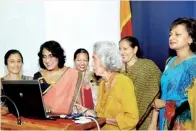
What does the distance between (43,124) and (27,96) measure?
196 millimetres

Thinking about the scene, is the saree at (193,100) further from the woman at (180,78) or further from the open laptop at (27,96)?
the open laptop at (27,96)

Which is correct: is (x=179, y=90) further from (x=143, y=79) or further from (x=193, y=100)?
(x=143, y=79)

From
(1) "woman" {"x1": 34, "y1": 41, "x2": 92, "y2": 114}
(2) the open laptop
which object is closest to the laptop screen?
(2) the open laptop

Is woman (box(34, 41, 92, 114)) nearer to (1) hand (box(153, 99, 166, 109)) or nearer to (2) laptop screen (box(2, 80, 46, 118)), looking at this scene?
(2) laptop screen (box(2, 80, 46, 118))

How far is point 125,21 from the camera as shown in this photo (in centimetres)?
354

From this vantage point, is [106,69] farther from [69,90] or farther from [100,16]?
[100,16]

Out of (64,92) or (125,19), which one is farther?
(125,19)

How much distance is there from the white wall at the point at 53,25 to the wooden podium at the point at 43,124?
1799mm

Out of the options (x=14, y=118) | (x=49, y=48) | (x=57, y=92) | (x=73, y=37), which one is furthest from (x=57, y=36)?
(x=14, y=118)

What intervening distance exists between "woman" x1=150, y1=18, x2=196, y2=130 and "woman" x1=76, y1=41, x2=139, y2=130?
0.28 metres

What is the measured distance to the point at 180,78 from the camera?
1.99 metres

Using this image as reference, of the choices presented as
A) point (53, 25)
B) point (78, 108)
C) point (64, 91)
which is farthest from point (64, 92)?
point (53, 25)

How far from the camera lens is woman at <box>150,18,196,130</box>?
196 centimetres

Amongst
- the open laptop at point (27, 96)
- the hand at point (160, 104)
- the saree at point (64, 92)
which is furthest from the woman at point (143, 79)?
the open laptop at point (27, 96)
